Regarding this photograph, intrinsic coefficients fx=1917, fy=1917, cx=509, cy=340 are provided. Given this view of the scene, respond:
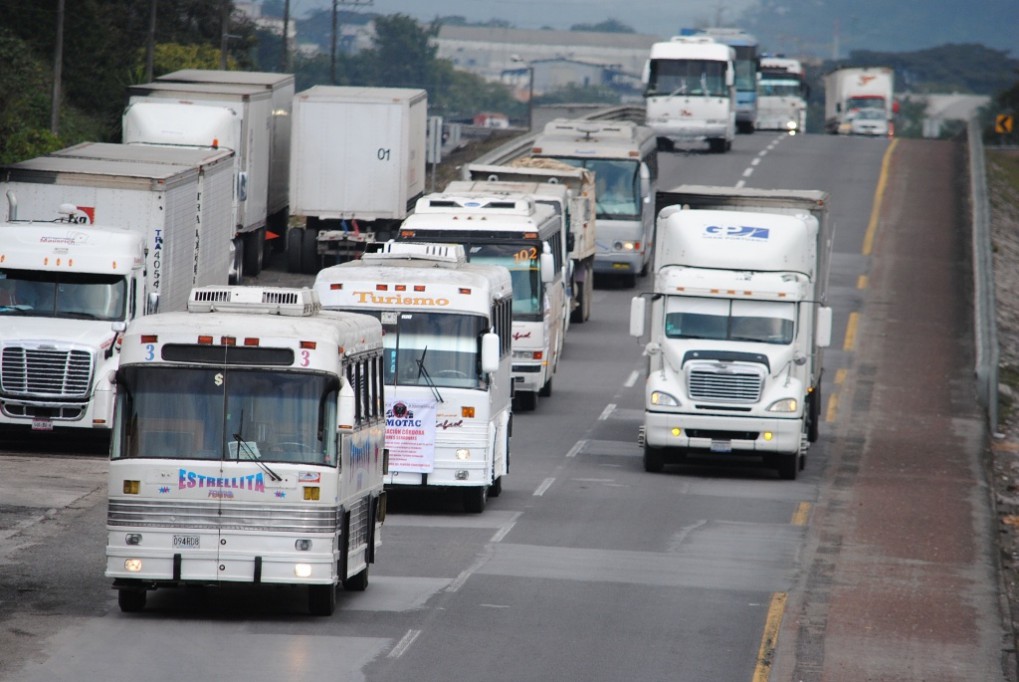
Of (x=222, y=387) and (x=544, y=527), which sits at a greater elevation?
(x=222, y=387)

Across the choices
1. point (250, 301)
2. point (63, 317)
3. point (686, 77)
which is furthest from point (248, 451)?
point (686, 77)

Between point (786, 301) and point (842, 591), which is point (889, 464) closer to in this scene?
point (786, 301)

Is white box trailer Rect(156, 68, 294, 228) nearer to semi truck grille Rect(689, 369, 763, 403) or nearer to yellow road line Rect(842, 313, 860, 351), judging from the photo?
yellow road line Rect(842, 313, 860, 351)

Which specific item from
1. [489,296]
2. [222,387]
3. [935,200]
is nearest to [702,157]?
[935,200]

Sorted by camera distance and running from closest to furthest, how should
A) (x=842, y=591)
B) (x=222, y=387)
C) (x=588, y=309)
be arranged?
1. (x=222, y=387)
2. (x=842, y=591)
3. (x=588, y=309)

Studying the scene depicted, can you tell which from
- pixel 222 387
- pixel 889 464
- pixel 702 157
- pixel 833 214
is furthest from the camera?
pixel 702 157

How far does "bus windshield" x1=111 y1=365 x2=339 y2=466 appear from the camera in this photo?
51.8 ft

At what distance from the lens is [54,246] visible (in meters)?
26.0

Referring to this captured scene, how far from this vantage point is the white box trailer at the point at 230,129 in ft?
128

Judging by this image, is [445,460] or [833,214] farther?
[833,214]

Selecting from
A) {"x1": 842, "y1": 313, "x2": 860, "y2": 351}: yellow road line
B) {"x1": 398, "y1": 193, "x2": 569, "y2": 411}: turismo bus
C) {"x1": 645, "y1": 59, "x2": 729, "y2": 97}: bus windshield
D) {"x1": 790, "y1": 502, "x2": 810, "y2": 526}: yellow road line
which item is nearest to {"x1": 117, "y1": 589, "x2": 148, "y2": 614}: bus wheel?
{"x1": 790, "y1": 502, "x2": 810, "y2": 526}: yellow road line

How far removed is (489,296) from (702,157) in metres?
48.6

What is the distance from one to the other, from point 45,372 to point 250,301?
9.92 m

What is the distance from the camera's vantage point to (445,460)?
2236 cm
